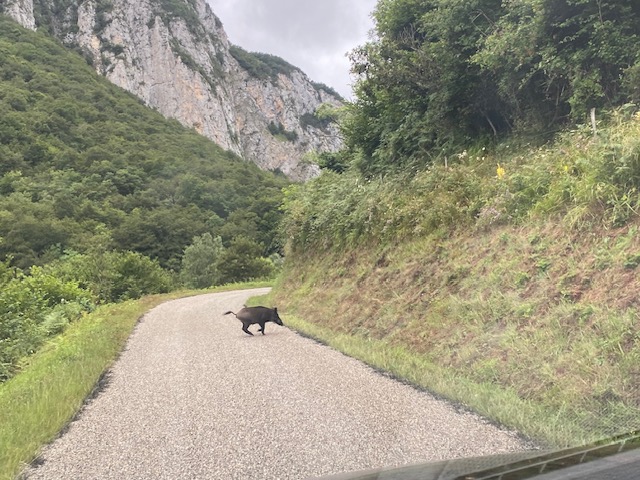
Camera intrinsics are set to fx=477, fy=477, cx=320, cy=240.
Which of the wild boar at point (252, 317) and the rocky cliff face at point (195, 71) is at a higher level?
the rocky cliff face at point (195, 71)

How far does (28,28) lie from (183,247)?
70442mm

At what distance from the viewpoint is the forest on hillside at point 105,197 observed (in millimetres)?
37938

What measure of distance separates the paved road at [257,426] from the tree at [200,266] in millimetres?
44269

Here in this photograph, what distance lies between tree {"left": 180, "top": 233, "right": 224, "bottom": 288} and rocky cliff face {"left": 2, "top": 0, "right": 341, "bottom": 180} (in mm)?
36303

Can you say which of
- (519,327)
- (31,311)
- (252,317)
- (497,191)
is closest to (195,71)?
(31,311)

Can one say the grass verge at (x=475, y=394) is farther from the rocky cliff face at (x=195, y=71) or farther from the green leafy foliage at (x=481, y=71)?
the rocky cliff face at (x=195, y=71)

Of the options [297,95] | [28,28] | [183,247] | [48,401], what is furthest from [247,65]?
[48,401]

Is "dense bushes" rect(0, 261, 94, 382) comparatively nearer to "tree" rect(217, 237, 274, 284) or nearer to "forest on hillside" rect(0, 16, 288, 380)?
"forest on hillside" rect(0, 16, 288, 380)

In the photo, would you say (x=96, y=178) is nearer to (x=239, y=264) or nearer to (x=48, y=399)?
(x=239, y=264)

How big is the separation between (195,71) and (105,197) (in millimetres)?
78503

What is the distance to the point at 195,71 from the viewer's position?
5000 inches

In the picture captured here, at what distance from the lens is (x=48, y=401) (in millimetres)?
5723

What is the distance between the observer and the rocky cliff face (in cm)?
11162

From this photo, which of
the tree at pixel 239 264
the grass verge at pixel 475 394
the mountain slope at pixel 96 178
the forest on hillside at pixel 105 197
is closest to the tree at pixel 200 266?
the forest on hillside at pixel 105 197
